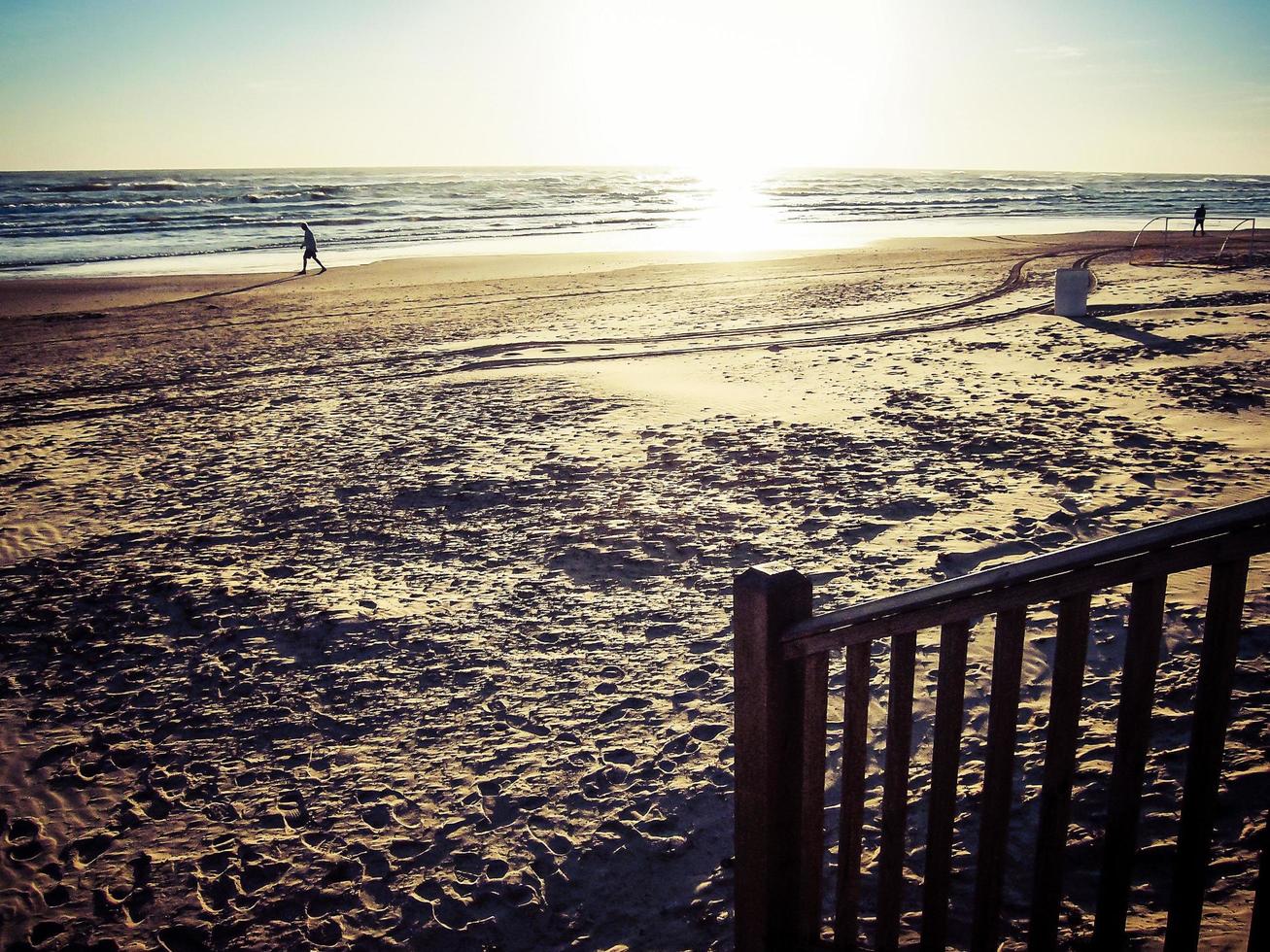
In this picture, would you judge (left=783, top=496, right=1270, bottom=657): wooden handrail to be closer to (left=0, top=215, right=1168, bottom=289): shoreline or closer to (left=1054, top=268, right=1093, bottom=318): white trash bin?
(left=1054, top=268, right=1093, bottom=318): white trash bin

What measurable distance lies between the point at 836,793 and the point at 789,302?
13.6 metres

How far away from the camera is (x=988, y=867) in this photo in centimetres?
187

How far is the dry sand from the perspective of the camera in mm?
3268

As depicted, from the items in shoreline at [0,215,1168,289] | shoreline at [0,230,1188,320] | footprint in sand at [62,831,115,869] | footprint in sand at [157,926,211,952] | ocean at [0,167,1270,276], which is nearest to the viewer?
footprint in sand at [157,926,211,952]

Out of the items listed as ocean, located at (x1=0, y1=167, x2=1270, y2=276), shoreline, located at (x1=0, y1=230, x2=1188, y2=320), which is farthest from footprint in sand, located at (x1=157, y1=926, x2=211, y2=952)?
ocean, located at (x1=0, y1=167, x2=1270, y2=276)

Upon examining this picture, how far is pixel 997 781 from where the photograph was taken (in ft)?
6.05

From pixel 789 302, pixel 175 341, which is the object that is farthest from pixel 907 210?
pixel 175 341

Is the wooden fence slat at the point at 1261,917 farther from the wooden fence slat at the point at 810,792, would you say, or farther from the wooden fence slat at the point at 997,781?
the wooden fence slat at the point at 810,792

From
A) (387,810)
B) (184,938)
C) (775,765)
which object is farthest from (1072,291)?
(184,938)

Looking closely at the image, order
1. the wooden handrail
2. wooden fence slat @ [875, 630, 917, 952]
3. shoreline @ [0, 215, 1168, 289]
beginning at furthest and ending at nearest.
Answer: shoreline @ [0, 215, 1168, 289]
wooden fence slat @ [875, 630, 917, 952]
the wooden handrail

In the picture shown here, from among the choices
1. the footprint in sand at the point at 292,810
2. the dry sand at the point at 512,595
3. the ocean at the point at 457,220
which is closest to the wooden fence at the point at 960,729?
the dry sand at the point at 512,595

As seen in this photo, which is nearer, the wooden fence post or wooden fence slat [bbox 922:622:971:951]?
wooden fence slat [bbox 922:622:971:951]

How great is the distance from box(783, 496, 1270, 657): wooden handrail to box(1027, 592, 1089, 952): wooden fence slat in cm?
9

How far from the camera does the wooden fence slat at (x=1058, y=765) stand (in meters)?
1.66
